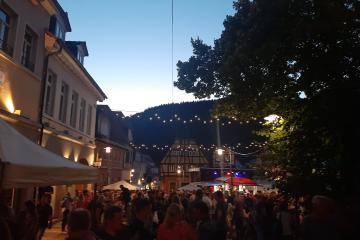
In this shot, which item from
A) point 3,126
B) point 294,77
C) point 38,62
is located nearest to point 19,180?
point 3,126

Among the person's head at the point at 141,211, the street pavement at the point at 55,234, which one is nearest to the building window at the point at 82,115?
the street pavement at the point at 55,234

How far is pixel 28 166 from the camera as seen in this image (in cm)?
536

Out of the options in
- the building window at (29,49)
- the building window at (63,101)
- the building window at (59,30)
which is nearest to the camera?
the building window at (29,49)

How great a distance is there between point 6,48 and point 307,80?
8930 mm

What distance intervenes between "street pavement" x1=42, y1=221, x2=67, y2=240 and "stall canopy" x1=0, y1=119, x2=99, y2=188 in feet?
32.0

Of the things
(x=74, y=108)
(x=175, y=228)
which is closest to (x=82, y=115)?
(x=74, y=108)

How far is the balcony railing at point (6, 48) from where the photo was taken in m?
11.8

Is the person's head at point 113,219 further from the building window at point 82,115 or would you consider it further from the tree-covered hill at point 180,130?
the tree-covered hill at point 180,130

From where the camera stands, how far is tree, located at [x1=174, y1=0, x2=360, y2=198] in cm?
931

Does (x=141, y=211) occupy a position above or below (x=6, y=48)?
below

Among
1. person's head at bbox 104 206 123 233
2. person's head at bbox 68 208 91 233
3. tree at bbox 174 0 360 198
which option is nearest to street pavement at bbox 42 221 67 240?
tree at bbox 174 0 360 198

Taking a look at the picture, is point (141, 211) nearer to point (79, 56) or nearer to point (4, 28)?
point (4, 28)

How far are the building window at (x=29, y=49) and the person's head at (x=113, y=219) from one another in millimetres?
10056

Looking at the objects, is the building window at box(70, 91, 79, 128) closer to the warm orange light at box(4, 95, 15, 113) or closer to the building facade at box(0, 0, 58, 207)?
the building facade at box(0, 0, 58, 207)
